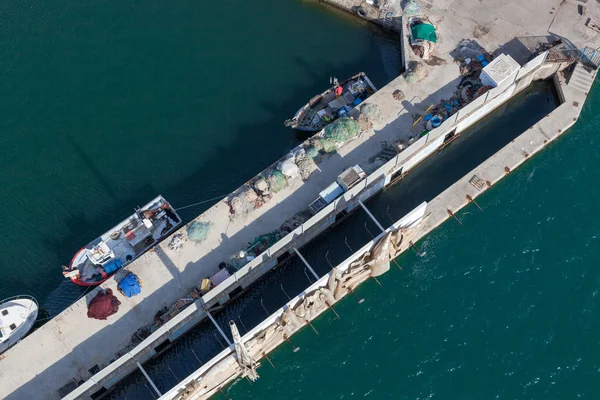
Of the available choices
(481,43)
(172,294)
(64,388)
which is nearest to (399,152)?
(481,43)

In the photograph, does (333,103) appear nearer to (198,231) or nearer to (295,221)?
(295,221)

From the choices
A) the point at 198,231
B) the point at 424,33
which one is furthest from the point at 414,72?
the point at 198,231

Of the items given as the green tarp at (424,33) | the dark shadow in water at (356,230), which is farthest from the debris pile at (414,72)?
the dark shadow in water at (356,230)

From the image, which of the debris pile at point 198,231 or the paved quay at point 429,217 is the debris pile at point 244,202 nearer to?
the debris pile at point 198,231

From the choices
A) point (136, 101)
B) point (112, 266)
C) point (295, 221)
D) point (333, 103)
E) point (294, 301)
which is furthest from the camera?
point (136, 101)

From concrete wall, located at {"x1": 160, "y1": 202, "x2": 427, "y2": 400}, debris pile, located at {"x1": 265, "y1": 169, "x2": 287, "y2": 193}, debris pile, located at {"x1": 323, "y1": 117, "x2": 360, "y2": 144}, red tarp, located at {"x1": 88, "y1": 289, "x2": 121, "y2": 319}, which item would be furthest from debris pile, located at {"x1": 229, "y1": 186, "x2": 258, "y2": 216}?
red tarp, located at {"x1": 88, "y1": 289, "x2": 121, "y2": 319}

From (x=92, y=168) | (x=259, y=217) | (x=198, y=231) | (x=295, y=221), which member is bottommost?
(x=295, y=221)

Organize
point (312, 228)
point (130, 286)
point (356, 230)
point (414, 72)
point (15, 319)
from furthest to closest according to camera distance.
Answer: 1. point (414, 72)
2. point (356, 230)
3. point (312, 228)
4. point (15, 319)
5. point (130, 286)
